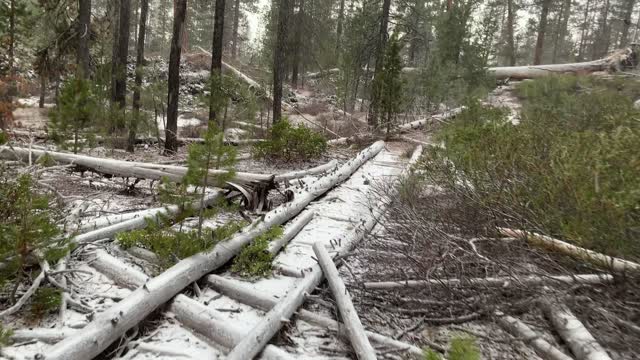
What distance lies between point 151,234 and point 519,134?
15.6 ft

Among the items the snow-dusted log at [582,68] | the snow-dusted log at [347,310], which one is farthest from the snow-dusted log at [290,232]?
the snow-dusted log at [582,68]

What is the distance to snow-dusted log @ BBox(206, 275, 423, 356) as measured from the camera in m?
3.01

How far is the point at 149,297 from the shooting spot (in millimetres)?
3254

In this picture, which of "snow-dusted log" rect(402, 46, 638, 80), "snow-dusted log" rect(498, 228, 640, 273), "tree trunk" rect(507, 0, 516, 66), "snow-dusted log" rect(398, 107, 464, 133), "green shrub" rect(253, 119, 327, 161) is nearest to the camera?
"snow-dusted log" rect(498, 228, 640, 273)

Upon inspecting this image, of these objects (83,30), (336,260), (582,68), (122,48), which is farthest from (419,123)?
(336,260)

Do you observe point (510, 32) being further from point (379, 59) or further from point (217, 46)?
point (217, 46)

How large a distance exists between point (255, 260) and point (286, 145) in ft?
18.5

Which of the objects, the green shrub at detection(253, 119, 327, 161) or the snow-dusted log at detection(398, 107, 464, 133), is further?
the snow-dusted log at detection(398, 107, 464, 133)

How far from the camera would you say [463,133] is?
6910mm

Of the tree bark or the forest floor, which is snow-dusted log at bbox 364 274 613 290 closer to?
the forest floor

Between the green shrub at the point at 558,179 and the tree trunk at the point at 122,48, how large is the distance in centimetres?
949

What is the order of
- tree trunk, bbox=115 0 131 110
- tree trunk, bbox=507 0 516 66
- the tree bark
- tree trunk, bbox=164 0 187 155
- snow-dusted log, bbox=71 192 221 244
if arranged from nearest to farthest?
snow-dusted log, bbox=71 192 221 244, tree trunk, bbox=164 0 187 155, the tree bark, tree trunk, bbox=115 0 131 110, tree trunk, bbox=507 0 516 66

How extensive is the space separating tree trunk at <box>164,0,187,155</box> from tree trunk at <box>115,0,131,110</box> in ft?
6.71

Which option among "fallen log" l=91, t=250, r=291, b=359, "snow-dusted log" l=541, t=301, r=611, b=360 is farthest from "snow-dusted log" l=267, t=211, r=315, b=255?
"snow-dusted log" l=541, t=301, r=611, b=360
